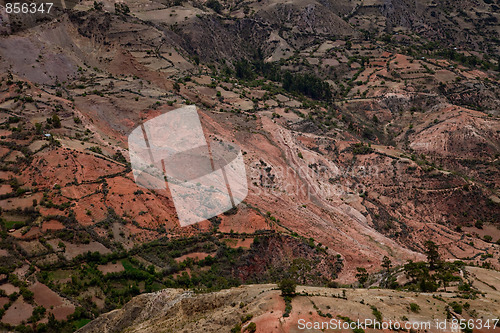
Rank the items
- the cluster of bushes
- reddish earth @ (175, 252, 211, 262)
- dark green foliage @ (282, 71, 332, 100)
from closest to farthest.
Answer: reddish earth @ (175, 252, 211, 262)
dark green foliage @ (282, 71, 332, 100)
the cluster of bushes

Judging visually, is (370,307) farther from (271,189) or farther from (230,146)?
(230,146)

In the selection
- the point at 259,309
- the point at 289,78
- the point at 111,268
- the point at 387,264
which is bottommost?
the point at 289,78

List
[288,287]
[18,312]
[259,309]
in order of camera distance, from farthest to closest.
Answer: [18,312] < [288,287] < [259,309]

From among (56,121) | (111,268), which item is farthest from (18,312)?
(56,121)

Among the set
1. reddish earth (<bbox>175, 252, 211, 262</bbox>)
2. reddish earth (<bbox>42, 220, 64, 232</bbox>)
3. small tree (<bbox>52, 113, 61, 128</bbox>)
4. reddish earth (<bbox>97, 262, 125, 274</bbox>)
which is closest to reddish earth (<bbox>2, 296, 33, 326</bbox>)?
reddish earth (<bbox>97, 262, 125, 274</bbox>)

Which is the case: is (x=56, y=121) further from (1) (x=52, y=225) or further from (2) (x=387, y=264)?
(2) (x=387, y=264)

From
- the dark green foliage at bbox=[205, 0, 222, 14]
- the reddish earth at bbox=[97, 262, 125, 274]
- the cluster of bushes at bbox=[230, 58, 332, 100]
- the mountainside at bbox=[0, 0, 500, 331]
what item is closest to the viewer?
the reddish earth at bbox=[97, 262, 125, 274]

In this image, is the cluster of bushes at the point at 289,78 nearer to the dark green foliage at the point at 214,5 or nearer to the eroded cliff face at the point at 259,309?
the dark green foliage at the point at 214,5

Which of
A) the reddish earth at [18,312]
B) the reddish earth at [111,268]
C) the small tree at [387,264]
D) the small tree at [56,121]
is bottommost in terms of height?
the small tree at [387,264]

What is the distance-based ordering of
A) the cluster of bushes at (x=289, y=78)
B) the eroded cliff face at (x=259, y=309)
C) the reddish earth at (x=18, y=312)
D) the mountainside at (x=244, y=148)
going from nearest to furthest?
the eroded cliff face at (x=259, y=309)
the reddish earth at (x=18, y=312)
the mountainside at (x=244, y=148)
the cluster of bushes at (x=289, y=78)

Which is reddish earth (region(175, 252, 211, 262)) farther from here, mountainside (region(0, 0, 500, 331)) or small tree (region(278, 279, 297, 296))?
small tree (region(278, 279, 297, 296))

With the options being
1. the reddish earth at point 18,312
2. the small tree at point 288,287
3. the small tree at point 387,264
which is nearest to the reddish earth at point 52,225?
the reddish earth at point 18,312

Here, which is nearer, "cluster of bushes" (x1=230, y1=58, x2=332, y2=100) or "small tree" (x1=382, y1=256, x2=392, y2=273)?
"small tree" (x1=382, y1=256, x2=392, y2=273)
